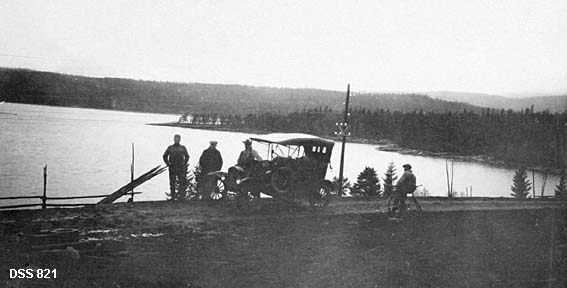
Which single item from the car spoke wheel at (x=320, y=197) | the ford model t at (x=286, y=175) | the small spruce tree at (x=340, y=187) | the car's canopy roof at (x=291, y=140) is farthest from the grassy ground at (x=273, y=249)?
the small spruce tree at (x=340, y=187)

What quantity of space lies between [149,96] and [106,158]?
31.7ft

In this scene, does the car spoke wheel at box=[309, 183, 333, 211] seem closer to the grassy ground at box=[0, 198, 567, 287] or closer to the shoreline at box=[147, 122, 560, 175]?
the grassy ground at box=[0, 198, 567, 287]

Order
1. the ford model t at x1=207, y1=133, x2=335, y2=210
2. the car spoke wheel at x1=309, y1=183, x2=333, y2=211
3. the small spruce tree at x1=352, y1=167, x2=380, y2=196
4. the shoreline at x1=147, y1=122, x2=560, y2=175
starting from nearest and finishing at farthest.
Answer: the ford model t at x1=207, y1=133, x2=335, y2=210, the car spoke wheel at x1=309, y1=183, x2=333, y2=211, the small spruce tree at x1=352, y1=167, x2=380, y2=196, the shoreline at x1=147, y1=122, x2=560, y2=175

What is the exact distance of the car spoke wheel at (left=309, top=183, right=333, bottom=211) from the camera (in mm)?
12508

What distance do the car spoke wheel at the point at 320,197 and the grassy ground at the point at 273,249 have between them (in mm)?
383

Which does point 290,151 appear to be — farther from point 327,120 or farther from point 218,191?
point 327,120

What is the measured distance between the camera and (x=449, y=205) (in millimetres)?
16688

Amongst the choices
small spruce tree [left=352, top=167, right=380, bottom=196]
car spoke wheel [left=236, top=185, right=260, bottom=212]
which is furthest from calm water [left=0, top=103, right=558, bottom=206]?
car spoke wheel [left=236, top=185, right=260, bottom=212]

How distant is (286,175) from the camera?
38.5 feet

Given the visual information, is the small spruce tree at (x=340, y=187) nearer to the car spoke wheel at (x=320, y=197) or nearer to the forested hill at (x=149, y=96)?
the car spoke wheel at (x=320, y=197)

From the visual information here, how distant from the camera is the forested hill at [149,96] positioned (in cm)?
1236

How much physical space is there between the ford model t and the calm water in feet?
53.1

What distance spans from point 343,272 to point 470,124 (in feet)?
238

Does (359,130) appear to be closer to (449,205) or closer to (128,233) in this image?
(449,205)
